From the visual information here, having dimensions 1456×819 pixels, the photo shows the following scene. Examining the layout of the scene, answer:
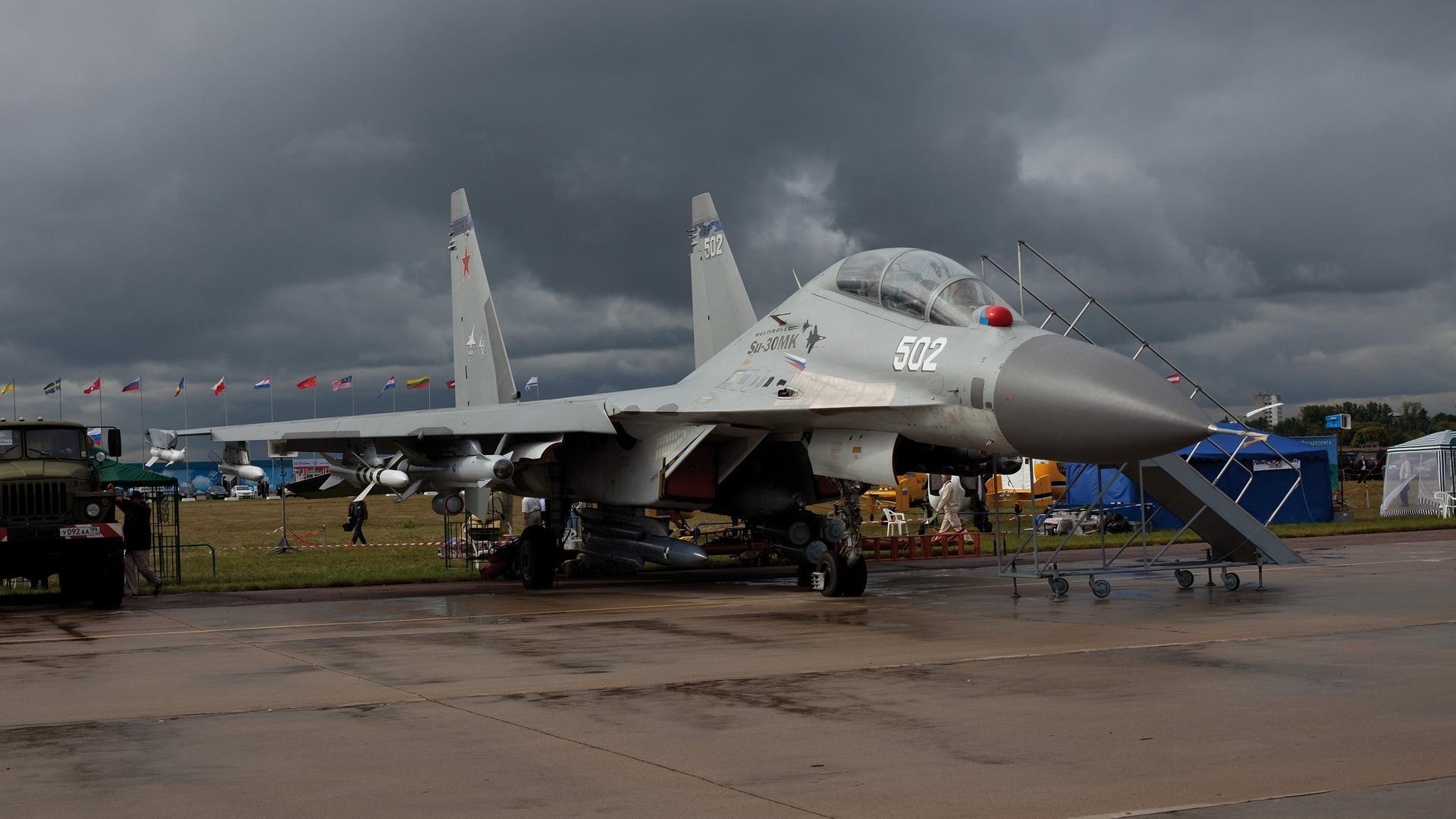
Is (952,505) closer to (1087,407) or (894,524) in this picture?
(894,524)

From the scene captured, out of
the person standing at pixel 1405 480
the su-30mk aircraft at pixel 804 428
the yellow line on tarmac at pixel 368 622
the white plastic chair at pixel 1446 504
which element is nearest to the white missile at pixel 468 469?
the su-30mk aircraft at pixel 804 428

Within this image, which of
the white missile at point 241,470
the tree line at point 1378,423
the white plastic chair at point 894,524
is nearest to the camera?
the white missile at point 241,470

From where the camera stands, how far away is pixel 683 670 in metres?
8.69

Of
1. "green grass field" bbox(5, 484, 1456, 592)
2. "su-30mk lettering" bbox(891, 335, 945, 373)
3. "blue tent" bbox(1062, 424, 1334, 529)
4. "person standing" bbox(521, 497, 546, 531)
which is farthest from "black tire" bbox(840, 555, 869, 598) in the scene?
"blue tent" bbox(1062, 424, 1334, 529)

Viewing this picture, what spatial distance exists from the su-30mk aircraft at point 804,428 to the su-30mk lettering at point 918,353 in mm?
26

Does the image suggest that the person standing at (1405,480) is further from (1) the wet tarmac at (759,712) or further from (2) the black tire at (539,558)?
(2) the black tire at (539,558)

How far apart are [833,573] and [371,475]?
6206mm

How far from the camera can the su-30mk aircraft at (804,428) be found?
449 inches

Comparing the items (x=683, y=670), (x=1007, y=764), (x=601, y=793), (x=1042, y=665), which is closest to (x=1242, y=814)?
(x=1007, y=764)

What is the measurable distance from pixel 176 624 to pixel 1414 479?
28552mm

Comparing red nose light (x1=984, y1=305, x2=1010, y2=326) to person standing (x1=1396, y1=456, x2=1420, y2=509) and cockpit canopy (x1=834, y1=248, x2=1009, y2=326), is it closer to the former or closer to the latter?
cockpit canopy (x1=834, y1=248, x2=1009, y2=326)

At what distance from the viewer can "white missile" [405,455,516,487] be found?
15.1 meters

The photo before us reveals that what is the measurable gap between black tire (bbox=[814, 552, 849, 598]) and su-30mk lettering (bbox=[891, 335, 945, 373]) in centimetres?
234

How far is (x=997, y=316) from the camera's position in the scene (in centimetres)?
1227
